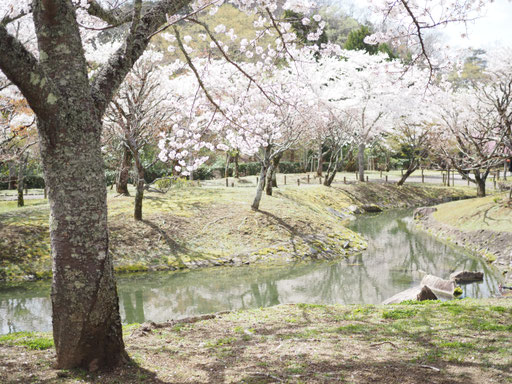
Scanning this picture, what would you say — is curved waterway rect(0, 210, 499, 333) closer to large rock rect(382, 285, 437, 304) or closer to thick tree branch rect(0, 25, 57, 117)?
large rock rect(382, 285, 437, 304)

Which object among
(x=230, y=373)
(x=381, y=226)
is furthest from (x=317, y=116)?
(x=230, y=373)

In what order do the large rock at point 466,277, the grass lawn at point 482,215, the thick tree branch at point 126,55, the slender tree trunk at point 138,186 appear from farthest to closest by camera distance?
the grass lawn at point 482,215 → the slender tree trunk at point 138,186 → the large rock at point 466,277 → the thick tree branch at point 126,55

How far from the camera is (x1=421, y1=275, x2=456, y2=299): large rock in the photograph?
966 cm

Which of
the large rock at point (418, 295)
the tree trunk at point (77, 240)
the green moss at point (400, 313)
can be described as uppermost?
the tree trunk at point (77, 240)

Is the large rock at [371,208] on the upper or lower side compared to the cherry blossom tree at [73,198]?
lower

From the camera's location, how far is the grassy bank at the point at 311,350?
3.42 m

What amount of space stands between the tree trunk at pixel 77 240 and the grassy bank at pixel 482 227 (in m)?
10.4

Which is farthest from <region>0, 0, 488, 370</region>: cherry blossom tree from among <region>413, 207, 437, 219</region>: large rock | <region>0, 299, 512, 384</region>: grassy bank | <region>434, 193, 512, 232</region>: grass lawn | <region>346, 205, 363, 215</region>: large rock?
<region>346, 205, 363, 215</region>: large rock

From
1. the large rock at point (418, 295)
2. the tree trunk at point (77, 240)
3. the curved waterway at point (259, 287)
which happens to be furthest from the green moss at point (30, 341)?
the large rock at point (418, 295)

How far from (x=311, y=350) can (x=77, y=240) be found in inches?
98.0

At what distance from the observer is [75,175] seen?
330 cm

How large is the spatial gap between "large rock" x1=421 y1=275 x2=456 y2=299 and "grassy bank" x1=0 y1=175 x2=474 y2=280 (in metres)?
3.73

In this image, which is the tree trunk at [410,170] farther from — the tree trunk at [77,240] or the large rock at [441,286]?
the tree trunk at [77,240]

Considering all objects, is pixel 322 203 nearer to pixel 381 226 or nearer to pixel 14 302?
pixel 381 226
